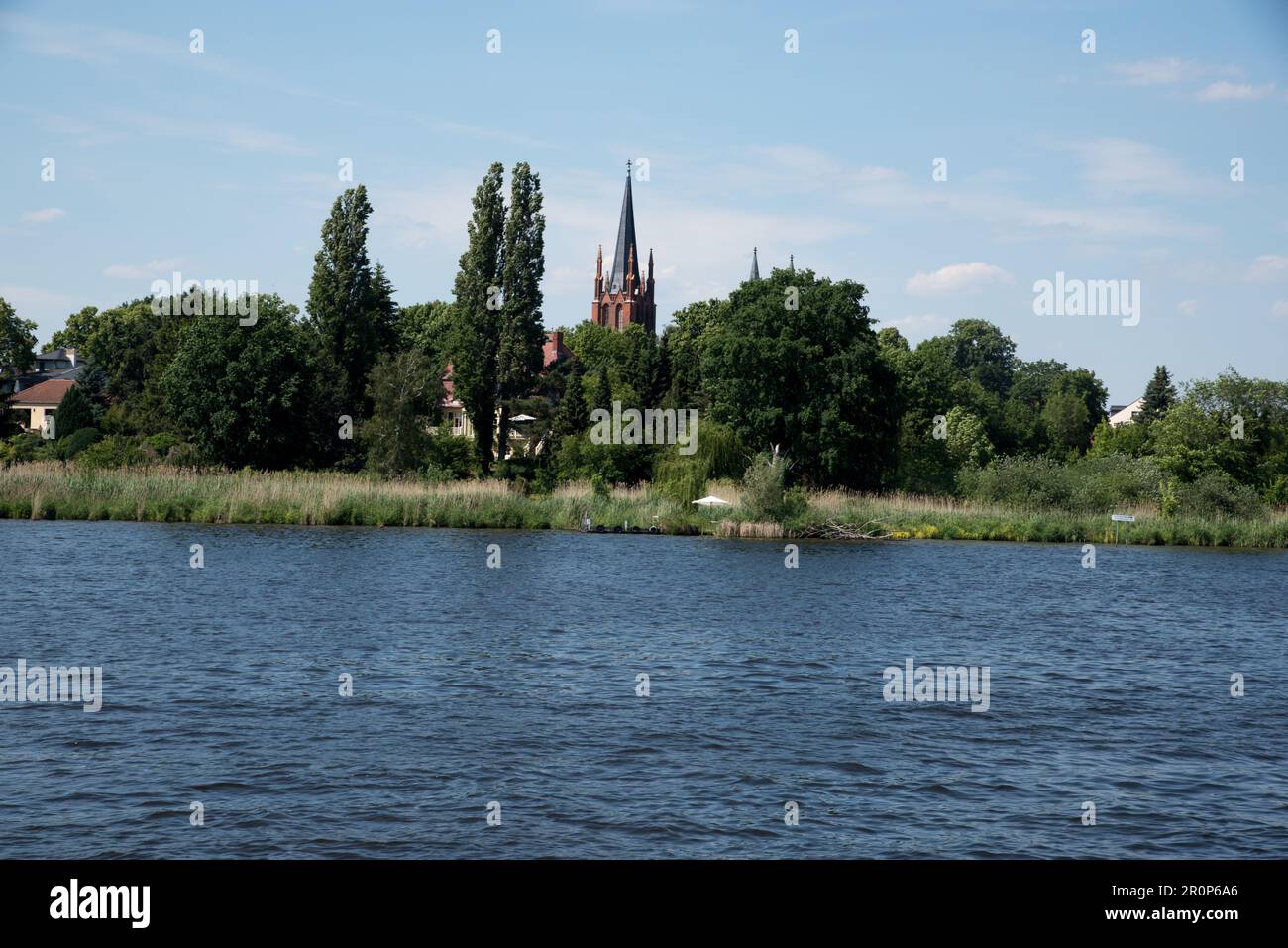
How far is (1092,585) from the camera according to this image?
37.2 metres

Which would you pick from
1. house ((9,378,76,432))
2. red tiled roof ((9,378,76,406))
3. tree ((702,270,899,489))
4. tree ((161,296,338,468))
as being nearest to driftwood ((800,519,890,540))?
tree ((702,270,899,489))

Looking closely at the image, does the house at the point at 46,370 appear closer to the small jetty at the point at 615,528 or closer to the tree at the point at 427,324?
the tree at the point at 427,324

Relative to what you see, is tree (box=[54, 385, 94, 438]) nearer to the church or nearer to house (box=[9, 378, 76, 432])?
house (box=[9, 378, 76, 432])

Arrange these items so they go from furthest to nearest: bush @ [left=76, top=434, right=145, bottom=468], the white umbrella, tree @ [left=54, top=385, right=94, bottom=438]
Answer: tree @ [left=54, top=385, right=94, bottom=438] < bush @ [left=76, top=434, right=145, bottom=468] < the white umbrella

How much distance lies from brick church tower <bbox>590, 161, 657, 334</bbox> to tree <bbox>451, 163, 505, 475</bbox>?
79.5 m

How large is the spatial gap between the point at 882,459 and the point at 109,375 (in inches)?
2459

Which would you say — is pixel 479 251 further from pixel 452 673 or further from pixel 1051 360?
pixel 1051 360

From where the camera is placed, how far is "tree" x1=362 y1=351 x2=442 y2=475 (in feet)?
218

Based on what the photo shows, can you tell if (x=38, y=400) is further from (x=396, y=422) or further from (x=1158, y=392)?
(x=1158, y=392)

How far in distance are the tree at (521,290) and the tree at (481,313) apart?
0.60 m

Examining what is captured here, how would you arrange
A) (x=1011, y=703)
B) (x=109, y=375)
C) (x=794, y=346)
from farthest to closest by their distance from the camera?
(x=109, y=375) → (x=794, y=346) → (x=1011, y=703)

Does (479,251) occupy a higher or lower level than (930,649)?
higher

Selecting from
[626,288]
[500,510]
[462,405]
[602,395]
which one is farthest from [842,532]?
[626,288]

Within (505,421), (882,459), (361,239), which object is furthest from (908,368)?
(361,239)
